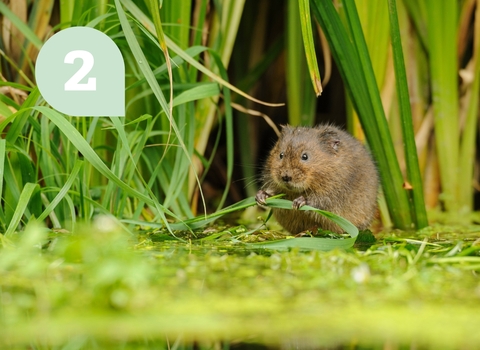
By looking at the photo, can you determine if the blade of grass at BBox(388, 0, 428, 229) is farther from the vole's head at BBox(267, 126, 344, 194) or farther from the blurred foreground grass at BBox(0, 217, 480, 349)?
the blurred foreground grass at BBox(0, 217, 480, 349)

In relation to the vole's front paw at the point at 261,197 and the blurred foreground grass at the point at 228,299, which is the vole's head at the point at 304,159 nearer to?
the vole's front paw at the point at 261,197

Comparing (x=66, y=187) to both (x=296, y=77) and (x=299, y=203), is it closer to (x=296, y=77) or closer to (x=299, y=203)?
(x=299, y=203)

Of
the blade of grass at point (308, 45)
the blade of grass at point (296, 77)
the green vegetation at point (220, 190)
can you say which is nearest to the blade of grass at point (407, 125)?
the green vegetation at point (220, 190)

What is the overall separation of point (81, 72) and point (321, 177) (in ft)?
4.05

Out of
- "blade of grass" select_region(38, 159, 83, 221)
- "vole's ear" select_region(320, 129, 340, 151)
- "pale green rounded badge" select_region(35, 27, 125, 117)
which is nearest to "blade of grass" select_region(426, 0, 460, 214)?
"vole's ear" select_region(320, 129, 340, 151)

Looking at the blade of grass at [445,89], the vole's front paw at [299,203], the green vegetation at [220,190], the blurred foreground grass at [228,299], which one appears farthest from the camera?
the blade of grass at [445,89]

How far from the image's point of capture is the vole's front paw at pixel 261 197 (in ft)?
10.6

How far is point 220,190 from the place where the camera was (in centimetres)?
542

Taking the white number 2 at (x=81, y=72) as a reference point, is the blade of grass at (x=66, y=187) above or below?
below

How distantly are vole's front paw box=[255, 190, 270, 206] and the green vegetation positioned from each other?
0.09 meters

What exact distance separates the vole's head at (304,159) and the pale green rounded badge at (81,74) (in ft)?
2.70

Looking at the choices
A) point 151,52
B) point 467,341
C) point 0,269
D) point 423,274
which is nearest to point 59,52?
point 151,52

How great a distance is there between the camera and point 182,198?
3736 mm

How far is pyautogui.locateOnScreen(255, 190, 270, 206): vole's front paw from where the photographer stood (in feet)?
10.6
